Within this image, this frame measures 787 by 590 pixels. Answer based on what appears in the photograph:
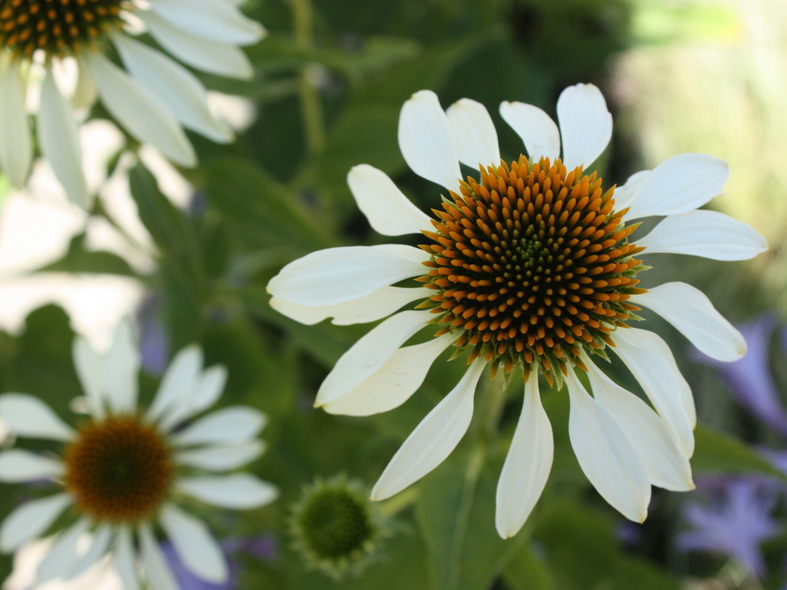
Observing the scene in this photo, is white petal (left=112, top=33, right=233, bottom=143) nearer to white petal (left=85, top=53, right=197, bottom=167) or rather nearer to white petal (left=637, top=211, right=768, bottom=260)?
white petal (left=85, top=53, right=197, bottom=167)

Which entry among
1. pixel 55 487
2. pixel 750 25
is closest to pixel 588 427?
pixel 55 487

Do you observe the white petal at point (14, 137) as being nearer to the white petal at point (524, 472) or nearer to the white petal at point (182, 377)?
the white petal at point (182, 377)

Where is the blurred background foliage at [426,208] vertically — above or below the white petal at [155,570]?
above

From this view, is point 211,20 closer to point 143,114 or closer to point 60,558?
point 143,114

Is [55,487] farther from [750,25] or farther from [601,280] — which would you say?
[750,25]

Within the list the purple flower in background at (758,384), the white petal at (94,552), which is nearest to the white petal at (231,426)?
the white petal at (94,552)

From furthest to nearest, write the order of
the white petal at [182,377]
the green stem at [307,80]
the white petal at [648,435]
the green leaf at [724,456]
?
the green stem at [307,80] → the white petal at [182,377] → the green leaf at [724,456] → the white petal at [648,435]
